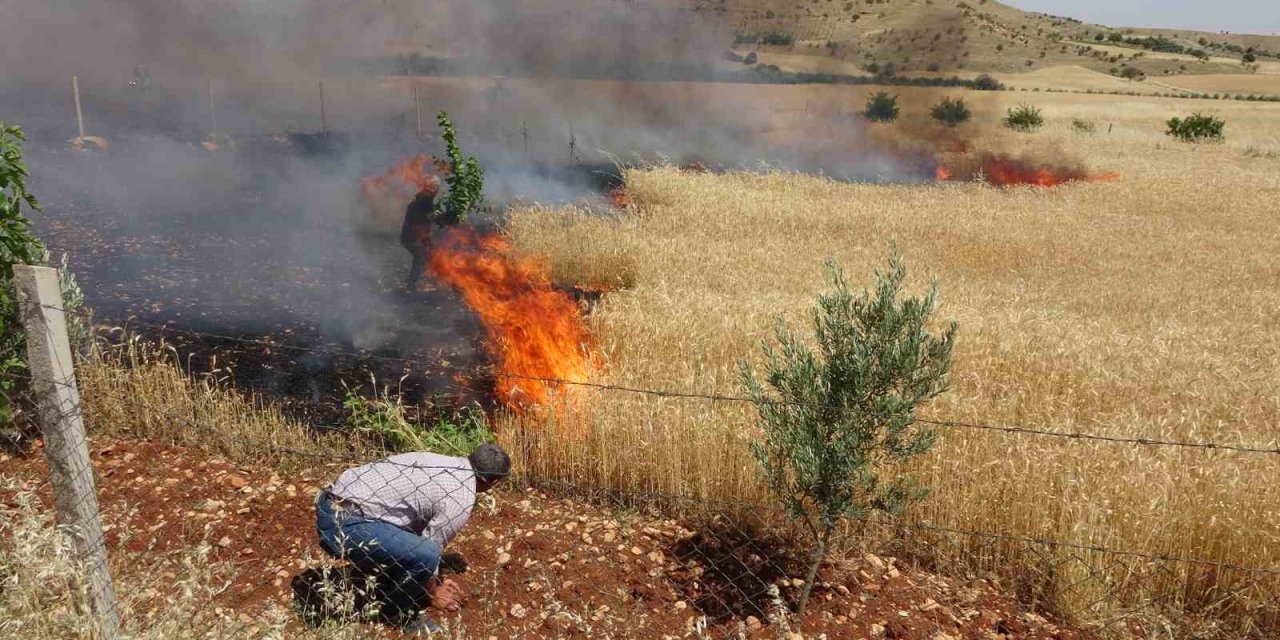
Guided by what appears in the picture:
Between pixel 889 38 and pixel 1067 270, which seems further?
pixel 889 38

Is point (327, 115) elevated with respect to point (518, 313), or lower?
elevated

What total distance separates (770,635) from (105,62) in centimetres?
4029

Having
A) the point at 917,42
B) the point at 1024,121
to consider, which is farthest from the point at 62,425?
the point at 917,42

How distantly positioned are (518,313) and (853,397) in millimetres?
6341

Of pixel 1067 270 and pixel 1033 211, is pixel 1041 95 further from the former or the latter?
pixel 1067 270

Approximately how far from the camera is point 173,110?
30.9 metres

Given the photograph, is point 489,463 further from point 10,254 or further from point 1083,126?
point 1083,126

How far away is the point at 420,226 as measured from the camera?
14773 millimetres

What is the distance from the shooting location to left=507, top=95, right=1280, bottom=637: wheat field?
5.11 meters

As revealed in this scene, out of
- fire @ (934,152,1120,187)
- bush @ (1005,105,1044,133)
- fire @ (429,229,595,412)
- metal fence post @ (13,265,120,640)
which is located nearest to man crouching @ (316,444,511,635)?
metal fence post @ (13,265,120,640)

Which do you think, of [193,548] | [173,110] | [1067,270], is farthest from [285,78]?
[193,548]

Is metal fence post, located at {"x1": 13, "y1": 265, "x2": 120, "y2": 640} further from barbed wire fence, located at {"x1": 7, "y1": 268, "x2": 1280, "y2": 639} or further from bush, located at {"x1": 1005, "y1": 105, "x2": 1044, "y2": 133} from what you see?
bush, located at {"x1": 1005, "y1": 105, "x2": 1044, "y2": 133}

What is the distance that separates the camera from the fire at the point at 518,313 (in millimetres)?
8438

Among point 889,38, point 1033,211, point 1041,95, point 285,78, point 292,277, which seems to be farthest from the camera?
point 1041,95
